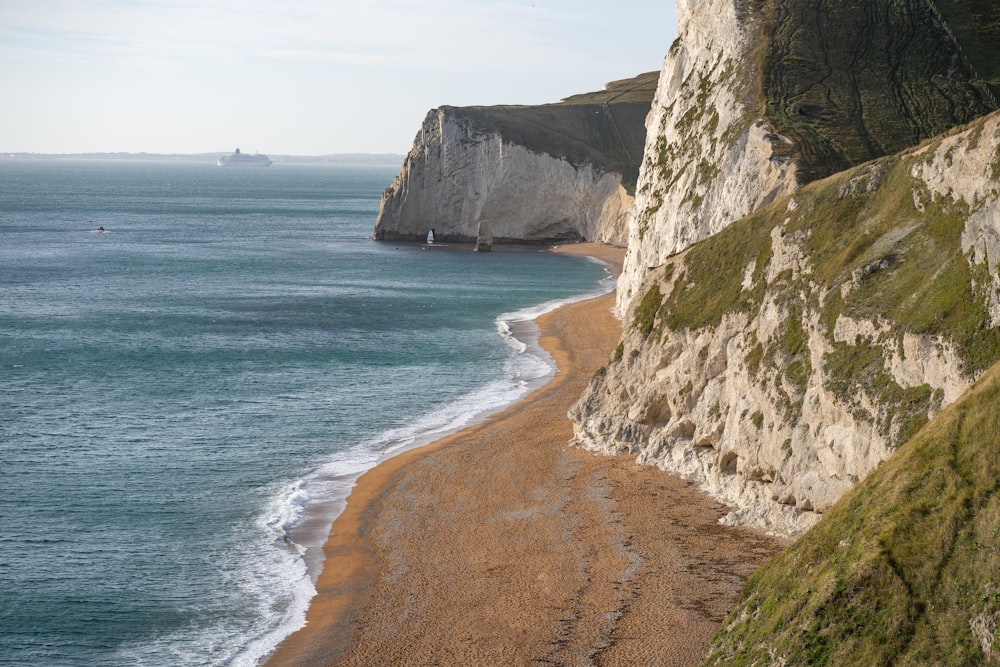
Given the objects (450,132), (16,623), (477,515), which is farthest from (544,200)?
(16,623)

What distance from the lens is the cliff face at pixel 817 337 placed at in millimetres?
25016

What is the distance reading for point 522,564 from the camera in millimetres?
27250

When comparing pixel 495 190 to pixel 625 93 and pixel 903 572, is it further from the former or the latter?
pixel 903 572

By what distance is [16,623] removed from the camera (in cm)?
2477

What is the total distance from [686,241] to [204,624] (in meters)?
29.1

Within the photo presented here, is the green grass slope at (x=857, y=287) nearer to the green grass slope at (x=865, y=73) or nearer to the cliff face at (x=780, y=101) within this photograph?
the cliff face at (x=780, y=101)

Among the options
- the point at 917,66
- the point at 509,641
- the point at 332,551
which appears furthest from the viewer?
the point at 917,66

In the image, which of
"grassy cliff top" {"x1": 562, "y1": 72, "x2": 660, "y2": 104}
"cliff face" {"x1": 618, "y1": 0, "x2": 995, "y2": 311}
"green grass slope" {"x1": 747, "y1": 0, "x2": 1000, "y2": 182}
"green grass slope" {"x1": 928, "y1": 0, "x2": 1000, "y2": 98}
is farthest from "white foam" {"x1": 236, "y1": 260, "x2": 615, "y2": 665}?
"grassy cliff top" {"x1": 562, "y1": 72, "x2": 660, "y2": 104}

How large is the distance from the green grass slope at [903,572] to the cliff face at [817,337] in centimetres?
415

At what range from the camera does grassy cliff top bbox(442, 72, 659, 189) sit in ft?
394

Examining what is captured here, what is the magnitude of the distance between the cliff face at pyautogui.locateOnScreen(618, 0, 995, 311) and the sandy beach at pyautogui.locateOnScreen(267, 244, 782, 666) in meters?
11.4

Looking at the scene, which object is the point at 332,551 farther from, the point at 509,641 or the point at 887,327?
the point at 887,327

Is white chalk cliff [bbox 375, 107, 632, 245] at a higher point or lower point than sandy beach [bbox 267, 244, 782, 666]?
higher

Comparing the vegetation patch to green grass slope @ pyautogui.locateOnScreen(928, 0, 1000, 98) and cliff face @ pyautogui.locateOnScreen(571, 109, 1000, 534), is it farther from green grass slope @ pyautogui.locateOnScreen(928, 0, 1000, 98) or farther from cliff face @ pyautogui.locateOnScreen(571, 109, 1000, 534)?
green grass slope @ pyautogui.locateOnScreen(928, 0, 1000, 98)
